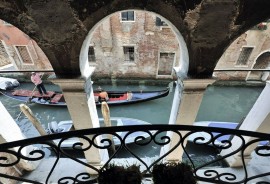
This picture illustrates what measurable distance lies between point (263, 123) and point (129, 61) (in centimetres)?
649

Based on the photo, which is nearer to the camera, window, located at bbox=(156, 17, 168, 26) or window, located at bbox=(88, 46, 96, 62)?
window, located at bbox=(156, 17, 168, 26)

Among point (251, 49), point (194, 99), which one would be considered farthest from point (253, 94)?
point (194, 99)

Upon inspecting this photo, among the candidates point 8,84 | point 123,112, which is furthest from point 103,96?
point 8,84

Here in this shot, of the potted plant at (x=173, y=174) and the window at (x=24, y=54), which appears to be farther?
the window at (x=24, y=54)

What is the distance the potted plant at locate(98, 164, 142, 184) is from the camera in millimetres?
1305

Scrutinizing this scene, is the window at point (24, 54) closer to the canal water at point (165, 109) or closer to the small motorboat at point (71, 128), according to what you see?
the canal water at point (165, 109)

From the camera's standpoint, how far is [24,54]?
357 inches

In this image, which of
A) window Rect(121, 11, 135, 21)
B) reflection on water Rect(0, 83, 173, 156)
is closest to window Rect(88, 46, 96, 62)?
window Rect(121, 11, 135, 21)

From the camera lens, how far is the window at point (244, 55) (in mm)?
7991

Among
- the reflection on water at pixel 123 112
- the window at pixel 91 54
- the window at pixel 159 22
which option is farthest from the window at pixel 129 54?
the reflection on water at pixel 123 112

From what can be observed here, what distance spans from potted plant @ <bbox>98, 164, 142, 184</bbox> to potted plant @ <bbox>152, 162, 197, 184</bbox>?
0.46ft

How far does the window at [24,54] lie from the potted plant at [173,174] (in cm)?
934

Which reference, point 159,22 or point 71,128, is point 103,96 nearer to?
point 71,128

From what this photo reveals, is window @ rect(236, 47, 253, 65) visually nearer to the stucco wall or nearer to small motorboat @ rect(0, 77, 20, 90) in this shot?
the stucco wall
